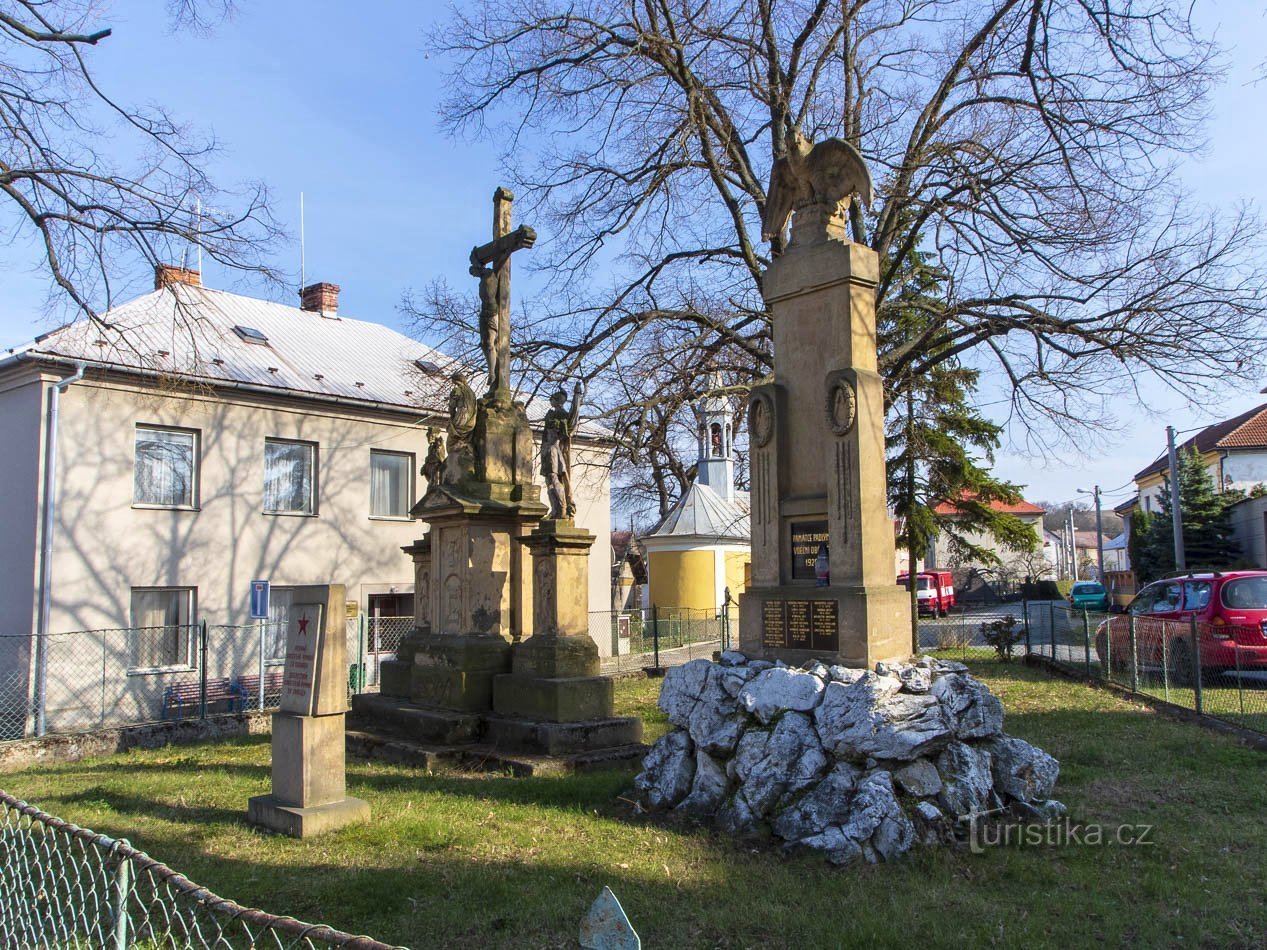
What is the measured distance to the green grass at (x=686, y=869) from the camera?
5.09 metres

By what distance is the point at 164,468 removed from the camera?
18109 millimetres

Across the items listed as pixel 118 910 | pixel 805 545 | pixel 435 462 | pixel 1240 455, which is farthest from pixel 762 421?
pixel 1240 455

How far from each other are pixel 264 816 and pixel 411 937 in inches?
113

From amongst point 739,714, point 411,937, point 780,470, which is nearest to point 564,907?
point 411,937

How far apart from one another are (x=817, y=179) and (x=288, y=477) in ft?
48.6

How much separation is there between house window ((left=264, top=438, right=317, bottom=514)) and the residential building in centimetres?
3

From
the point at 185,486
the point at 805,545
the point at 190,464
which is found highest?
the point at 190,464

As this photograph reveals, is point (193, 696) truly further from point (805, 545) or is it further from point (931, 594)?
point (931, 594)

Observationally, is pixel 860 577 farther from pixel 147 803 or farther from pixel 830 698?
pixel 147 803

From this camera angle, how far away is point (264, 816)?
24.3ft

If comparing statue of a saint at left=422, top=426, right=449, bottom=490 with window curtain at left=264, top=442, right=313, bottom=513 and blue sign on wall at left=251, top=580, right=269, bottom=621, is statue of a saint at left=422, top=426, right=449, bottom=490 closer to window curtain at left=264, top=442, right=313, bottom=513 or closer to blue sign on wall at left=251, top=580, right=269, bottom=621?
blue sign on wall at left=251, top=580, right=269, bottom=621

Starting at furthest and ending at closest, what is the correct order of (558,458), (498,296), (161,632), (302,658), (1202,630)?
(161,632), (1202,630), (498,296), (558,458), (302,658)

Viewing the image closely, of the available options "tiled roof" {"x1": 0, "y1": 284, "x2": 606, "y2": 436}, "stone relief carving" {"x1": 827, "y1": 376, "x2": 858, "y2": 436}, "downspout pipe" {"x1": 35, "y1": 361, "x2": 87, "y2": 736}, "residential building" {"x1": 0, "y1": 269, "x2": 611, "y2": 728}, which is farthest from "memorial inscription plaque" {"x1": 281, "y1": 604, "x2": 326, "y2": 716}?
"downspout pipe" {"x1": 35, "y1": 361, "x2": 87, "y2": 736}

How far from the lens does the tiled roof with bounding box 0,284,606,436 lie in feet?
54.6
